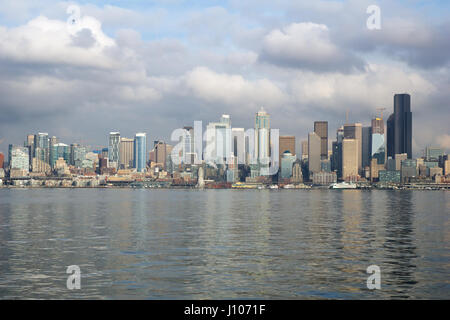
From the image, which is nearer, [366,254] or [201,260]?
[201,260]

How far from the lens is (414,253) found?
5244cm

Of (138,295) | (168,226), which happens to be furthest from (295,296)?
(168,226)

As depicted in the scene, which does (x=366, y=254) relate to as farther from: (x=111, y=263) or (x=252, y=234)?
(x=111, y=263)

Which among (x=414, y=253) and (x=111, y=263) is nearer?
(x=111, y=263)

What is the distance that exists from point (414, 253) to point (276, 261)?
50.9 feet

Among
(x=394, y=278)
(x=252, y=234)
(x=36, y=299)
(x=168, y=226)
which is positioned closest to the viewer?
(x=36, y=299)
